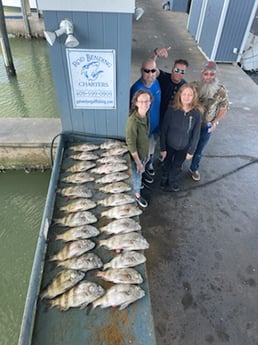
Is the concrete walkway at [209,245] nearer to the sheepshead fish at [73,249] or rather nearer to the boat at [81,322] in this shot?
the boat at [81,322]

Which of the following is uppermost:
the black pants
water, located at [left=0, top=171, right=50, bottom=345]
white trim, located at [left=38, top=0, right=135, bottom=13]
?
white trim, located at [left=38, top=0, right=135, bottom=13]

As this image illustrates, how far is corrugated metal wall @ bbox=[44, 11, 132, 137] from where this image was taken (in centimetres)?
260

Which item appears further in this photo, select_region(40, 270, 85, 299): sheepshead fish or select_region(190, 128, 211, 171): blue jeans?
select_region(190, 128, 211, 171): blue jeans

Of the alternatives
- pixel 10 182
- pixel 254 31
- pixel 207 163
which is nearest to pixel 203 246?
pixel 207 163

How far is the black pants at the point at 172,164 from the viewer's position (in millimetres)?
3605

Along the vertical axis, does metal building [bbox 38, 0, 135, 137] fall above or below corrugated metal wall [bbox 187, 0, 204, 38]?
above

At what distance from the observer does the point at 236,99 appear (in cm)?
687

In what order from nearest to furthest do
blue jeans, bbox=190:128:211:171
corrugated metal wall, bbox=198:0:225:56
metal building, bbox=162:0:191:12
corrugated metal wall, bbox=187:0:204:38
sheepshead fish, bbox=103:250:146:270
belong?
1. sheepshead fish, bbox=103:250:146:270
2. blue jeans, bbox=190:128:211:171
3. corrugated metal wall, bbox=198:0:225:56
4. corrugated metal wall, bbox=187:0:204:38
5. metal building, bbox=162:0:191:12

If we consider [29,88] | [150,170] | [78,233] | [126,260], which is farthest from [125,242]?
[29,88]

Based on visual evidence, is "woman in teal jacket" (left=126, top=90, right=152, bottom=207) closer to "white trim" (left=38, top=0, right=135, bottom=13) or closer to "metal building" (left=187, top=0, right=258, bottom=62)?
"white trim" (left=38, top=0, right=135, bottom=13)

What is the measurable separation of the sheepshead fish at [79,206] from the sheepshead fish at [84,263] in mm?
550

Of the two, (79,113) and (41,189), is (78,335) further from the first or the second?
(41,189)

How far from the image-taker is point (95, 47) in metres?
2.75

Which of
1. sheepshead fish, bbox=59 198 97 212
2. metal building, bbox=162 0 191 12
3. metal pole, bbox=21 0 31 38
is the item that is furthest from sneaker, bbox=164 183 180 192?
metal building, bbox=162 0 191 12
